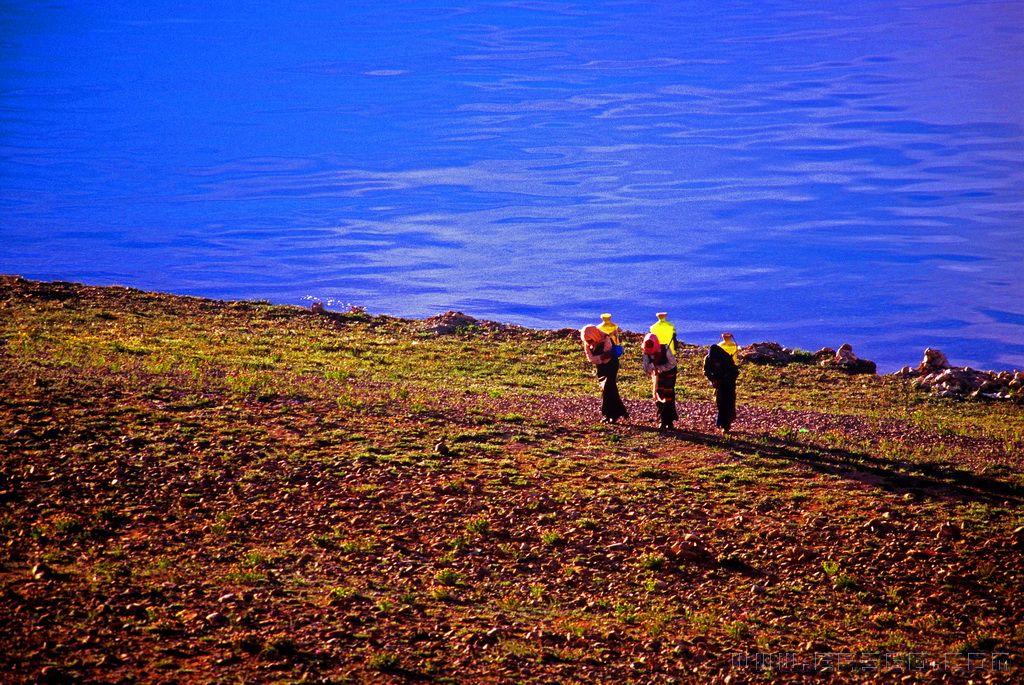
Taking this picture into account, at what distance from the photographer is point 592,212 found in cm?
17812

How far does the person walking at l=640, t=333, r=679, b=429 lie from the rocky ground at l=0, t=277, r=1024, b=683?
62cm

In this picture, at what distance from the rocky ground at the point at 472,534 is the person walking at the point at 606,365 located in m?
0.41

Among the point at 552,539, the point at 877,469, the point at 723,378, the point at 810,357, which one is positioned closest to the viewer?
the point at 552,539

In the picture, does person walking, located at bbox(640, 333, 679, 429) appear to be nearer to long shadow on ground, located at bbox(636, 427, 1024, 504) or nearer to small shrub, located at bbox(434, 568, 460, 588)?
long shadow on ground, located at bbox(636, 427, 1024, 504)

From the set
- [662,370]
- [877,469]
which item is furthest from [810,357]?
[877,469]

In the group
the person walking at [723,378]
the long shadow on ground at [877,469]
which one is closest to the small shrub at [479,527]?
the long shadow on ground at [877,469]

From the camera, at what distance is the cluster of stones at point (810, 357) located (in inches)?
1233

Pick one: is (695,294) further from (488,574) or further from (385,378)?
(488,574)

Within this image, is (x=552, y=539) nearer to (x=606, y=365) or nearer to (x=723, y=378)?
(x=723, y=378)

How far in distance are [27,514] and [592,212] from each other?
165347 millimetres

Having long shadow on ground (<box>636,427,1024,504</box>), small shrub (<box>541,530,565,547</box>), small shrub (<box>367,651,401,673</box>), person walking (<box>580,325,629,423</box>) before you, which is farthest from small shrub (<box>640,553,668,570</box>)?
person walking (<box>580,325,629,423</box>)

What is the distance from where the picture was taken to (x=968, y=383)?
94.8 ft

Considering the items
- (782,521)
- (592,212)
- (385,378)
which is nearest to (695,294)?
(592,212)

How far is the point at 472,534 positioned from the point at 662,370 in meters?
6.75
